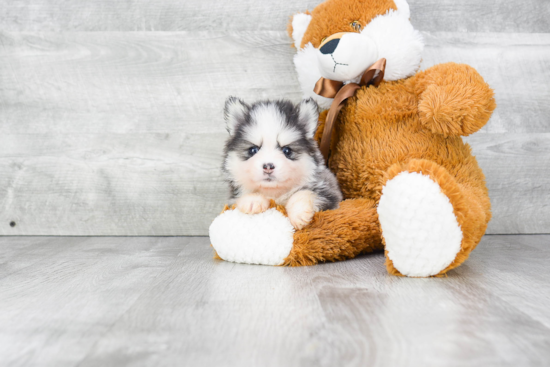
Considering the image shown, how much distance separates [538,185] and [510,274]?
0.74 meters

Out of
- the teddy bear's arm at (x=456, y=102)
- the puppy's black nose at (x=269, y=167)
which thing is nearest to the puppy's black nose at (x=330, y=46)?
the teddy bear's arm at (x=456, y=102)

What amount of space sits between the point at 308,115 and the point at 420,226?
408 millimetres

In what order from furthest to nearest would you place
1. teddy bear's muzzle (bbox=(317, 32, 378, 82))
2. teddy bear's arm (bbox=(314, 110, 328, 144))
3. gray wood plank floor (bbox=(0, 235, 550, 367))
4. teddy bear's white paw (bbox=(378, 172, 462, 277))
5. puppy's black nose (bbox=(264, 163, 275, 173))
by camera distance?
teddy bear's arm (bbox=(314, 110, 328, 144)) → teddy bear's muzzle (bbox=(317, 32, 378, 82)) → puppy's black nose (bbox=(264, 163, 275, 173)) → teddy bear's white paw (bbox=(378, 172, 462, 277)) → gray wood plank floor (bbox=(0, 235, 550, 367))

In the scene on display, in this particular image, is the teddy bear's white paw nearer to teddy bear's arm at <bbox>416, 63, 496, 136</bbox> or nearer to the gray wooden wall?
teddy bear's arm at <bbox>416, 63, 496, 136</bbox>

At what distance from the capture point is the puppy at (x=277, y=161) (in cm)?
108

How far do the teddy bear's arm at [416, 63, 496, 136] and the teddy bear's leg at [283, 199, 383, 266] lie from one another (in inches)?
11.0

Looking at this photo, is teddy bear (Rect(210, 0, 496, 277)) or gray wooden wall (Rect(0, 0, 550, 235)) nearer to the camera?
teddy bear (Rect(210, 0, 496, 277))

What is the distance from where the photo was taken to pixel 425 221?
0.92 m

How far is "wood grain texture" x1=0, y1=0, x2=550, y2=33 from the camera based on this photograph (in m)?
1.58

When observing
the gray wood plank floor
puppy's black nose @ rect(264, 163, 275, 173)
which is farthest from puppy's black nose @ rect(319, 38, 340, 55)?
the gray wood plank floor

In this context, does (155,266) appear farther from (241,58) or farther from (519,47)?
(519,47)

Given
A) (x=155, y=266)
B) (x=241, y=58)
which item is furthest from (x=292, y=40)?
(x=155, y=266)

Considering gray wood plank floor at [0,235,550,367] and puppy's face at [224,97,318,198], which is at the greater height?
puppy's face at [224,97,318,198]

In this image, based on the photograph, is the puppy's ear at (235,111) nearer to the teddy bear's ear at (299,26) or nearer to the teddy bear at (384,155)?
the teddy bear at (384,155)
